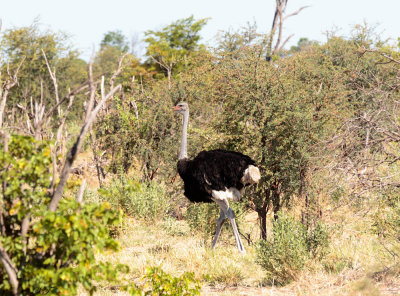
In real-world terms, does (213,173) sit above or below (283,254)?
above

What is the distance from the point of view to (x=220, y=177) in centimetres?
772

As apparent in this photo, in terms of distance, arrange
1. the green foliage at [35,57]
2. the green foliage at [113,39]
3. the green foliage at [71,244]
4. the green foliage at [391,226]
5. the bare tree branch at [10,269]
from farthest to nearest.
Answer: the green foliage at [113,39] → the green foliage at [35,57] → the green foliage at [391,226] → the bare tree branch at [10,269] → the green foliage at [71,244]

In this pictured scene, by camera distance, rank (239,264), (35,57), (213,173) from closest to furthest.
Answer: (239,264)
(213,173)
(35,57)

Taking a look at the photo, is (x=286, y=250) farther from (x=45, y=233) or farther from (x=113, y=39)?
(x=113, y=39)

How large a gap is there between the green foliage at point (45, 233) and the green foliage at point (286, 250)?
9.83 feet

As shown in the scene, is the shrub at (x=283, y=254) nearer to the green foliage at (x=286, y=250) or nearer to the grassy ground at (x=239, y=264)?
the green foliage at (x=286, y=250)

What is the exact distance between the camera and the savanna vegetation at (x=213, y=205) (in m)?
3.54

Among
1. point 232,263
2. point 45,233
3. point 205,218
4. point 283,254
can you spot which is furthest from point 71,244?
point 205,218

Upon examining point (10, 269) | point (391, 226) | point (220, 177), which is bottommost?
point (391, 226)

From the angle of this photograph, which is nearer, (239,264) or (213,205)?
(239,264)

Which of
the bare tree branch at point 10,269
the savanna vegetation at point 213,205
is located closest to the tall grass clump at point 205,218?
the savanna vegetation at point 213,205

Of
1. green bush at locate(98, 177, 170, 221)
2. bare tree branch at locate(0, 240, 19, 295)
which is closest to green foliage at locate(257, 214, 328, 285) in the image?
bare tree branch at locate(0, 240, 19, 295)

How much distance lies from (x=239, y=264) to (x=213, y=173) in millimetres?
1538

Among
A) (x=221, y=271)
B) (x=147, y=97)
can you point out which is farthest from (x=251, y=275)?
(x=147, y=97)
